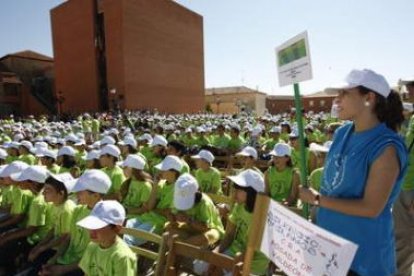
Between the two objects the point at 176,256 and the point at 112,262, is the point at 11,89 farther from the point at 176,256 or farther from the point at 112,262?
the point at 112,262

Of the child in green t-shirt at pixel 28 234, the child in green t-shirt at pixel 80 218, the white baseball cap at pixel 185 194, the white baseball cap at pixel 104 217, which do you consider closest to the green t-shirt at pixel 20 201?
the child in green t-shirt at pixel 28 234

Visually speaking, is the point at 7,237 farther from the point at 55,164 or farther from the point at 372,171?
the point at 372,171

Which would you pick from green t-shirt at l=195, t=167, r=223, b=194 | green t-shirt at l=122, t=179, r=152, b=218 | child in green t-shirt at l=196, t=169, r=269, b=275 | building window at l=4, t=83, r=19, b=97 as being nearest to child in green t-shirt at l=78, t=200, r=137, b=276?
child in green t-shirt at l=196, t=169, r=269, b=275

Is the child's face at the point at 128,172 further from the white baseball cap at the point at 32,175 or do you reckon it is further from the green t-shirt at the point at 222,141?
the green t-shirt at the point at 222,141

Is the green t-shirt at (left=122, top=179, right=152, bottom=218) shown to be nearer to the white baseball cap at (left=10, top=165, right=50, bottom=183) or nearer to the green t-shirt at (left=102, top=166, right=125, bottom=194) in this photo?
the green t-shirt at (left=102, top=166, right=125, bottom=194)

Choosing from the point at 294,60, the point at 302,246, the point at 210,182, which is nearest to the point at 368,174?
the point at 302,246

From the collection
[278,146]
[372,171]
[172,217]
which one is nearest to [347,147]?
[372,171]

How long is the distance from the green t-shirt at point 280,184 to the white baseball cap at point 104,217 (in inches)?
130

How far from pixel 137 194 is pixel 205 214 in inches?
64.6

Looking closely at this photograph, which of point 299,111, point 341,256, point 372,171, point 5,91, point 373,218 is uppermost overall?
point 5,91

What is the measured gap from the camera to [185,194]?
14.9ft

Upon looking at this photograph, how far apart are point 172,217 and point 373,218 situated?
306 centimetres

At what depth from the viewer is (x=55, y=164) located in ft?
27.1

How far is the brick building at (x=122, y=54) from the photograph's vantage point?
37.7 m
